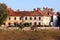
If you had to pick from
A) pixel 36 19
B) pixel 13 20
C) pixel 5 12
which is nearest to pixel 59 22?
pixel 36 19

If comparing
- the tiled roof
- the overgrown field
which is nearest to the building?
the tiled roof

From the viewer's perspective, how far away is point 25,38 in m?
39.8

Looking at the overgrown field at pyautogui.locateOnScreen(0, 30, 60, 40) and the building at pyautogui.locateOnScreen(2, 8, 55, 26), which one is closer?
the overgrown field at pyautogui.locateOnScreen(0, 30, 60, 40)

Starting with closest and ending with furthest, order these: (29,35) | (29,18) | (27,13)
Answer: (29,35), (29,18), (27,13)

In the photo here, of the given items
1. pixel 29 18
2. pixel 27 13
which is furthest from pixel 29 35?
pixel 27 13

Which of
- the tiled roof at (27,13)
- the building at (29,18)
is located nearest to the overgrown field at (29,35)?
the building at (29,18)

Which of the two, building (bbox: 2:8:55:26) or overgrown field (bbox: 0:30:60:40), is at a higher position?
overgrown field (bbox: 0:30:60:40)

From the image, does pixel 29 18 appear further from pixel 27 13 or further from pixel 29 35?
pixel 29 35

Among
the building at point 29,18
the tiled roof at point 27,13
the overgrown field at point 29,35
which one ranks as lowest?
the building at point 29,18

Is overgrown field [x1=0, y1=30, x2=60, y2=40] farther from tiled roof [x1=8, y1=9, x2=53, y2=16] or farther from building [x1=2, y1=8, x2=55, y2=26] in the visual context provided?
tiled roof [x1=8, y1=9, x2=53, y2=16]

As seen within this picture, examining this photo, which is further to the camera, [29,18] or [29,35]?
[29,18]

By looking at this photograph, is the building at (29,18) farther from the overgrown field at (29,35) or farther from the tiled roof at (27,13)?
the overgrown field at (29,35)

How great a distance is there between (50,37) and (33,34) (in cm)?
239

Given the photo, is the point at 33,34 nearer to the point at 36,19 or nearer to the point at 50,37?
the point at 50,37
